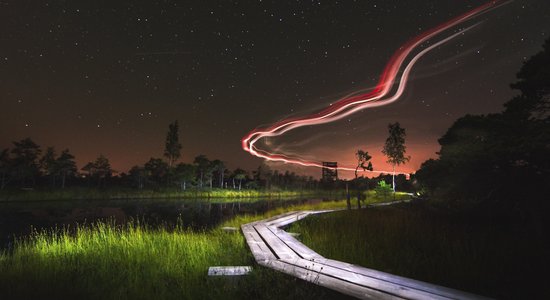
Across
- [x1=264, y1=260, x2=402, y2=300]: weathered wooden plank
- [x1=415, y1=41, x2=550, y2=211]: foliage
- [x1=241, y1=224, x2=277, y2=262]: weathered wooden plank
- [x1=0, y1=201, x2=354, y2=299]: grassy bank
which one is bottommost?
[x1=0, y1=201, x2=354, y2=299]: grassy bank

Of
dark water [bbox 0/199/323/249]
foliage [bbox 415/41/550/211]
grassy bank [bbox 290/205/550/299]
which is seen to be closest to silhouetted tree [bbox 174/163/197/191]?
dark water [bbox 0/199/323/249]

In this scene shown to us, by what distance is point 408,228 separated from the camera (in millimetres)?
10273

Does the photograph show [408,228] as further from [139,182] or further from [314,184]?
[314,184]

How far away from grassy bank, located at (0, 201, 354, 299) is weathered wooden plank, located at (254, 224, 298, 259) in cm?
60

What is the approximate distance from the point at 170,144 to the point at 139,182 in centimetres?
1018

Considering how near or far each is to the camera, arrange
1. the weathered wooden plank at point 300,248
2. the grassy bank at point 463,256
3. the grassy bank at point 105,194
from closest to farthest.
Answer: the grassy bank at point 463,256 < the weathered wooden plank at point 300,248 < the grassy bank at point 105,194

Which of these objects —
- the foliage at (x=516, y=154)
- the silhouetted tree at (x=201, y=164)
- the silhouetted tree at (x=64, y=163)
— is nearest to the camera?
the foliage at (x=516, y=154)

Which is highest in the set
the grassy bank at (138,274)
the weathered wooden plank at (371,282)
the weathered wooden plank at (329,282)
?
the weathered wooden plank at (371,282)

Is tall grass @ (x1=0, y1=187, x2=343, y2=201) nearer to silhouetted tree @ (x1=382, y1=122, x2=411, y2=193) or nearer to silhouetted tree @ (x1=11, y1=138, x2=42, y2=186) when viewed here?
silhouetted tree @ (x1=11, y1=138, x2=42, y2=186)

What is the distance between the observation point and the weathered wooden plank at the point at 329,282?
3715mm

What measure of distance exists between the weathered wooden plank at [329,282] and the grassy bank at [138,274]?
146 millimetres

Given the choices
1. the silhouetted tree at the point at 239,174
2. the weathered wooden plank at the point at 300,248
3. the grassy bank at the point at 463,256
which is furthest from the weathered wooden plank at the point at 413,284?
the silhouetted tree at the point at 239,174

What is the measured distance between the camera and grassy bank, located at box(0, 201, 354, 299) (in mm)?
4598

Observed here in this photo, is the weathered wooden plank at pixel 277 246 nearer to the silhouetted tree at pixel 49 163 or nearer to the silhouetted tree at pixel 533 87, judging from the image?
the silhouetted tree at pixel 533 87
